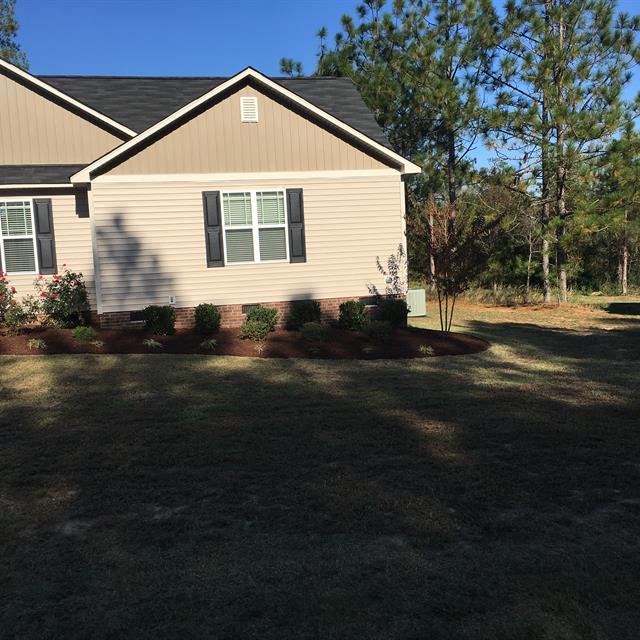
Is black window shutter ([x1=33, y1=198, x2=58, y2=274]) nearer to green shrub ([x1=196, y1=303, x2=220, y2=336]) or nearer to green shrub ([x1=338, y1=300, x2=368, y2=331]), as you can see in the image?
green shrub ([x1=196, y1=303, x2=220, y2=336])

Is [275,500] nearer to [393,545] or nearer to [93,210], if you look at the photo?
[393,545]

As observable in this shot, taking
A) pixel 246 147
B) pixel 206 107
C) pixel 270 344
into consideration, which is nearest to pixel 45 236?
pixel 206 107

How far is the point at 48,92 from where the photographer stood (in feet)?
44.5

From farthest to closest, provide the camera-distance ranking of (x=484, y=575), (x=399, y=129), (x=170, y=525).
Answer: (x=399, y=129)
(x=170, y=525)
(x=484, y=575)

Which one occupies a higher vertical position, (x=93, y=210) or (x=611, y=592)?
(x=93, y=210)

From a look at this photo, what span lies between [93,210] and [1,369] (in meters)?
4.25

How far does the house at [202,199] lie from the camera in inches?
472

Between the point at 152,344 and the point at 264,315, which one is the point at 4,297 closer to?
the point at 152,344

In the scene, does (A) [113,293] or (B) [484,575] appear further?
(A) [113,293]

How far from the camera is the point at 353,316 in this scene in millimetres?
12406

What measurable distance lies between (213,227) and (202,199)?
2.02ft

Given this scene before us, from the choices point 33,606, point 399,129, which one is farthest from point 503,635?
point 399,129

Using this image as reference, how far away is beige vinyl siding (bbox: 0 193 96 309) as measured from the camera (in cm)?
1290

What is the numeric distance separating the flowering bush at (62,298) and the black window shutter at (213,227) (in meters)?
2.91
